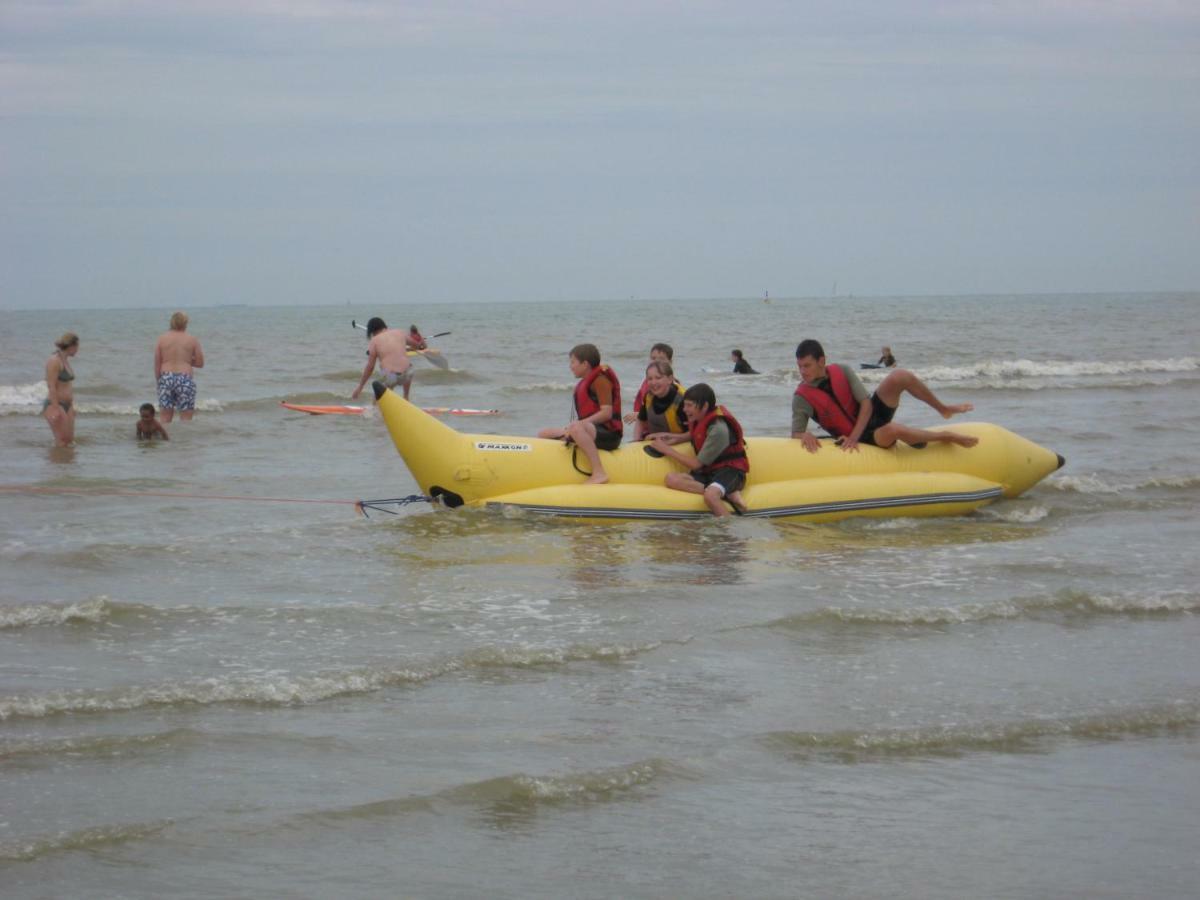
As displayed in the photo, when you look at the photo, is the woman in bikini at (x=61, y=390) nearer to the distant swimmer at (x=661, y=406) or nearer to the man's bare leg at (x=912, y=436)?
the distant swimmer at (x=661, y=406)

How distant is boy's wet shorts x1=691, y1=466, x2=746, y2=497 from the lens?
8.05 metres

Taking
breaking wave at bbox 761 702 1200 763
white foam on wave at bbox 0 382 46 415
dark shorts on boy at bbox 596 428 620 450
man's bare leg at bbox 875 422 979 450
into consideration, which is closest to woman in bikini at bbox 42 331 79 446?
dark shorts on boy at bbox 596 428 620 450

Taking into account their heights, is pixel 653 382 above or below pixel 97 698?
above

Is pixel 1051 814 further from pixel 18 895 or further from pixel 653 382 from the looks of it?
pixel 653 382

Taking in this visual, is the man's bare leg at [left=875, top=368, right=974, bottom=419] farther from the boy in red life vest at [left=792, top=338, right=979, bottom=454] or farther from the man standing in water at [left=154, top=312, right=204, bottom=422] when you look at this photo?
the man standing in water at [left=154, top=312, right=204, bottom=422]

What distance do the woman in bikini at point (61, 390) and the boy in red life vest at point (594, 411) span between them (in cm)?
480

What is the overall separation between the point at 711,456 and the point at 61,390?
21.6ft

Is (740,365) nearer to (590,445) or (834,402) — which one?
(834,402)

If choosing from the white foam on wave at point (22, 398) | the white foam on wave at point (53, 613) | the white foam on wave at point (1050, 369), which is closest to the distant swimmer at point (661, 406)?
the white foam on wave at point (53, 613)

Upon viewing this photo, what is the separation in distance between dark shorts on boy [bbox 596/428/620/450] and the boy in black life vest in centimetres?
25

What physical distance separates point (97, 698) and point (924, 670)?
2945mm

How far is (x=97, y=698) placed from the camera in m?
4.53

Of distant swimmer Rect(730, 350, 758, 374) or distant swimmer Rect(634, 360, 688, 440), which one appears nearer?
distant swimmer Rect(634, 360, 688, 440)

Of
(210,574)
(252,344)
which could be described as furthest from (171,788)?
(252,344)
